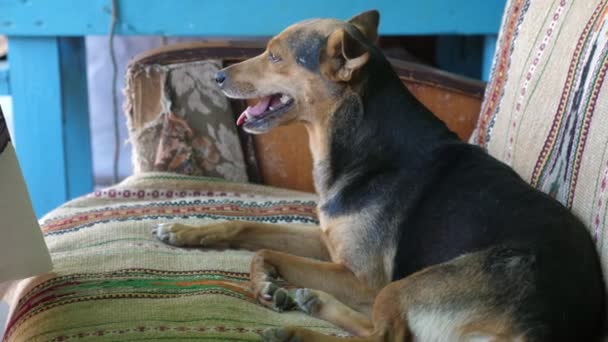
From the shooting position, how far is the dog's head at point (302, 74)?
163cm

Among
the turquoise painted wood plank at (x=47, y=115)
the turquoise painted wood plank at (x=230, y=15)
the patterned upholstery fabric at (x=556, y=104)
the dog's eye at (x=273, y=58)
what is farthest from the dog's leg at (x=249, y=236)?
the turquoise painted wood plank at (x=47, y=115)

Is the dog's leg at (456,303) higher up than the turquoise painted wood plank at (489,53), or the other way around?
the turquoise painted wood plank at (489,53)

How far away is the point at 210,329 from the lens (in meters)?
1.35

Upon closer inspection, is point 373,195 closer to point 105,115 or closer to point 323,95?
point 323,95

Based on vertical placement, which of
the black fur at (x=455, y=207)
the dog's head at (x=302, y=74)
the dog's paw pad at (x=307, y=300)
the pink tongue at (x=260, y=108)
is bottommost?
the dog's paw pad at (x=307, y=300)

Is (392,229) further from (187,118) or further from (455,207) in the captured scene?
(187,118)

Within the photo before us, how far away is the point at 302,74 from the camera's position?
5.57ft

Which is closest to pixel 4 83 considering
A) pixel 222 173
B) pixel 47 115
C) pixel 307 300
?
pixel 47 115

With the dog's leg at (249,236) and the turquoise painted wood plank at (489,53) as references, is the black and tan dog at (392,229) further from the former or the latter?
the turquoise painted wood plank at (489,53)

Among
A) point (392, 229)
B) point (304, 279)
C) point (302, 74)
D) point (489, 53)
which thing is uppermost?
point (302, 74)

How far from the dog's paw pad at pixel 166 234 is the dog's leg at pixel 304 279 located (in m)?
0.20

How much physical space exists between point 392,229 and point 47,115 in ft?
4.84

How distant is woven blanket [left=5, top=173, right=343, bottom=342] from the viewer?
1356 millimetres

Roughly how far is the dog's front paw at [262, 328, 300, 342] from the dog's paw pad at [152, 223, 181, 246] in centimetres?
47
